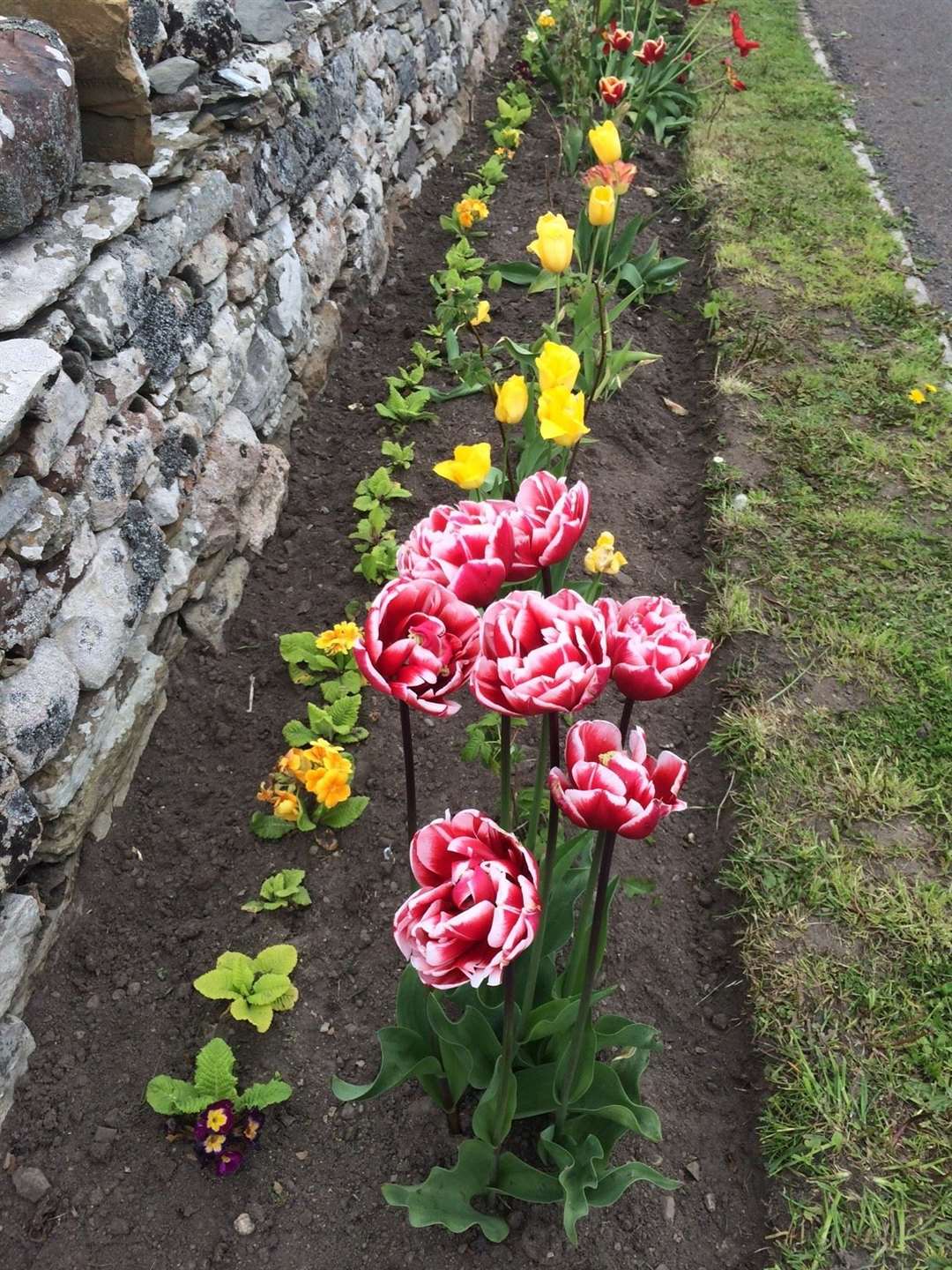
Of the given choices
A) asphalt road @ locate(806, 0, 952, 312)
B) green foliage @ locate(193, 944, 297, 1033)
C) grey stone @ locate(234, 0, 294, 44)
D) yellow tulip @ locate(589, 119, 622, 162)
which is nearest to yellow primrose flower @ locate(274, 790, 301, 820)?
green foliage @ locate(193, 944, 297, 1033)

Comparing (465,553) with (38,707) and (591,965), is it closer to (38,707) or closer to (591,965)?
(591,965)

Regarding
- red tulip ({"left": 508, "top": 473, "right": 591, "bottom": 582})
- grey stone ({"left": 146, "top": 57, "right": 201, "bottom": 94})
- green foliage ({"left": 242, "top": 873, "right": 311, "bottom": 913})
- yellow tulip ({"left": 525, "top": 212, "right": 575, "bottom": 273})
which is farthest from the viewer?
yellow tulip ({"left": 525, "top": 212, "right": 575, "bottom": 273})

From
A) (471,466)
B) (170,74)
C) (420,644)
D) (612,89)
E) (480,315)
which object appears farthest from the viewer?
(612,89)

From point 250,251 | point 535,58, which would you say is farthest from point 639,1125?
point 535,58

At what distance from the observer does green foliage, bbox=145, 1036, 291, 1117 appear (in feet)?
5.74

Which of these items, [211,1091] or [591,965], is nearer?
[591,965]

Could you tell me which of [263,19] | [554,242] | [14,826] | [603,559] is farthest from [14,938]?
[263,19]

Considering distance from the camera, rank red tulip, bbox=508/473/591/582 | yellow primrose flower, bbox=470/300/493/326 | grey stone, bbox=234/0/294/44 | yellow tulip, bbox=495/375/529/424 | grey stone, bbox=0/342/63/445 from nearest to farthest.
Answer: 1. red tulip, bbox=508/473/591/582
2. grey stone, bbox=0/342/63/445
3. yellow tulip, bbox=495/375/529/424
4. grey stone, bbox=234/0/294/44
5. yellow primrose flower, bbox=470/300/493/326

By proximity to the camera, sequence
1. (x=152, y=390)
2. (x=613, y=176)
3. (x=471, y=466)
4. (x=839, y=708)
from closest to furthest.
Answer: (x=471, y=466), (x=152, y=390), (x=839, y=708), (x=613, y=176)

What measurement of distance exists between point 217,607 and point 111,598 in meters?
0.58

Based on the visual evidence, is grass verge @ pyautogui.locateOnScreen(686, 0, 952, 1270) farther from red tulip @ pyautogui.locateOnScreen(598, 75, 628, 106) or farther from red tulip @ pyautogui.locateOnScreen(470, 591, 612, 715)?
red tulip @ pyautogui.locateOnScreen(470, 591, 612, 715)

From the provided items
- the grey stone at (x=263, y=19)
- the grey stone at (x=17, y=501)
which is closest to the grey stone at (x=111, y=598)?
the grey stone at (x=17, y=501)

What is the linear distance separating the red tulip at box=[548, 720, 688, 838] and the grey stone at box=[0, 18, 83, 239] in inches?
58.9

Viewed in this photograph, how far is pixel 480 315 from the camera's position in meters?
3.55
